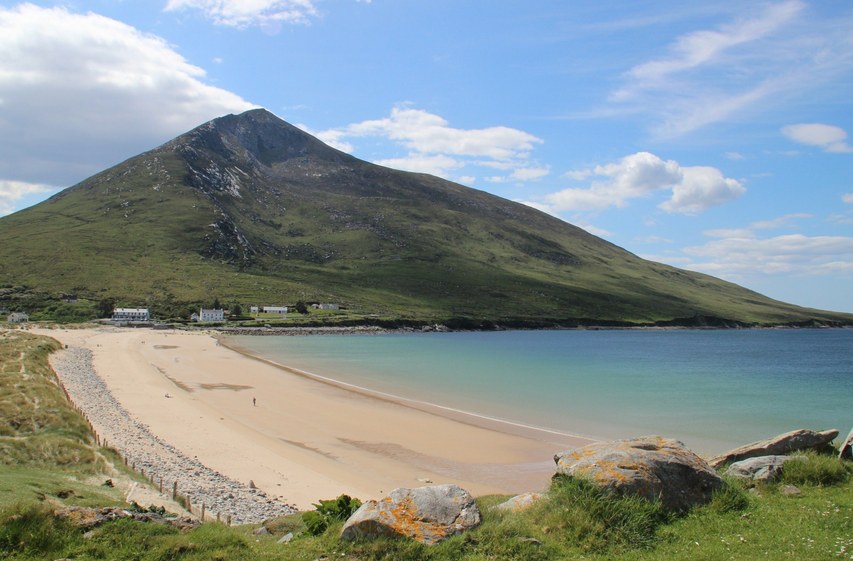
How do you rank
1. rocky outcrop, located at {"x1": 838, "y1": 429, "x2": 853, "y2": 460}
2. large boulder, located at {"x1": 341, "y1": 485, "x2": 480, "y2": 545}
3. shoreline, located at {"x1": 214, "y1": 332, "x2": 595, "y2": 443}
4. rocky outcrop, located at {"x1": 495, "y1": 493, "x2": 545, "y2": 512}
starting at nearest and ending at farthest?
large boulder, located at {"x1": 341, "y1": 485, "x2": 480, "y2": 545} < rocky outcrop, located at {"x1": 495, "y1": 493, "x2": 545, "y2": 512} < rocky outcrop, located at {"x1": 838, "y1": 429, "x2": 853, "y2": 460} < shoreline, located at {"x1": 214, "y1": 332, "x2": 595, "y2": 443}

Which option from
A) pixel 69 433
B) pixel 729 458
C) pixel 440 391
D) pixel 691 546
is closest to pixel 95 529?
pixel 691 546

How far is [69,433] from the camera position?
2183 cm

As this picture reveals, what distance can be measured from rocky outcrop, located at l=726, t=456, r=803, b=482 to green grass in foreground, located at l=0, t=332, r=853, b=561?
0.63m

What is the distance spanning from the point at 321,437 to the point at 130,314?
367 feet

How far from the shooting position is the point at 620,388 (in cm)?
5256

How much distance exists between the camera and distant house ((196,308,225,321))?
134 m

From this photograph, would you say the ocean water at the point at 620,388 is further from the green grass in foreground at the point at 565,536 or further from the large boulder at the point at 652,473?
the green grass in foreground at the point at 565,536


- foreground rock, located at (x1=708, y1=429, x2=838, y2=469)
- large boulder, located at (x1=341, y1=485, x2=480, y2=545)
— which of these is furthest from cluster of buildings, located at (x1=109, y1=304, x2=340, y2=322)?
foreground rock, located at (x1=708, y1=429, x2=838, y2=469)

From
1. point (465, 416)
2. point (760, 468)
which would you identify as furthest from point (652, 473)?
point (465, 416)

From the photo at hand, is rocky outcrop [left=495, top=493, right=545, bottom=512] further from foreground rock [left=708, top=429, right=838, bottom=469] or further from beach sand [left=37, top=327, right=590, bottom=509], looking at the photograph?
beach sand [left=37, top=327, right=590, bottom=509]

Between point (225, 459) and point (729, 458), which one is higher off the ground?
point (729, 458)

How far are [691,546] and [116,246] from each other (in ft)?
659

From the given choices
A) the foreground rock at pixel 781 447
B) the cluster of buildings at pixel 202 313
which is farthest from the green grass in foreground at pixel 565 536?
the cluster of buildings at pixel 202 313

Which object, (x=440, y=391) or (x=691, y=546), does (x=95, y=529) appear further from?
(x=440, y=391)
